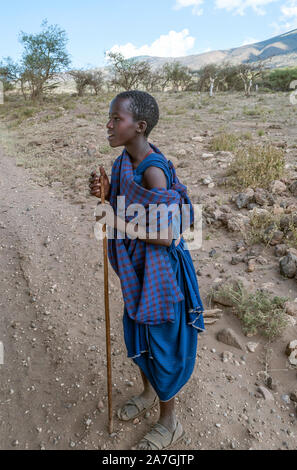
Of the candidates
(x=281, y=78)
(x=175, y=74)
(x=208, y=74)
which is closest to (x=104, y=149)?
(x=208, y=74)

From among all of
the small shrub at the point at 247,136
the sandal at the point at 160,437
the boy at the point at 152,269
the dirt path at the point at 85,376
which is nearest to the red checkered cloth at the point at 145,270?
the boy at the point at 152,269

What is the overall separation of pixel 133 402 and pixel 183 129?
7.32m

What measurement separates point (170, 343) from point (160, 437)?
1.72 ft

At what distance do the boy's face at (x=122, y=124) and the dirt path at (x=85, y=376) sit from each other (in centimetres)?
145

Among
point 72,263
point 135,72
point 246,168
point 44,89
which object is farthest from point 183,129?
point 135,72

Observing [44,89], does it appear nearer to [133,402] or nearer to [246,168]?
[246,168]

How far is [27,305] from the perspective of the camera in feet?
9.02

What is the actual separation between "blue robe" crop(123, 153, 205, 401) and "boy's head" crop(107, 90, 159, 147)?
0.26 m

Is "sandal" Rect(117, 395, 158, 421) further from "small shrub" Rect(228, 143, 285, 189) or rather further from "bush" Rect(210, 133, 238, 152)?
"bush" Rect(210, 133, 238, 152)

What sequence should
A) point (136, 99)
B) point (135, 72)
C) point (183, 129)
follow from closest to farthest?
point (136, 99) < point (183, 129) < point (135, 72)

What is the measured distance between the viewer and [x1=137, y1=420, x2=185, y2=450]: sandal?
5.45 ft

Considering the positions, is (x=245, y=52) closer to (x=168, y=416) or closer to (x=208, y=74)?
(x=208, y=74)

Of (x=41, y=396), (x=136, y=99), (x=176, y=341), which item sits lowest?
(x=41, y=396)

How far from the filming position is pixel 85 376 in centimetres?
210
